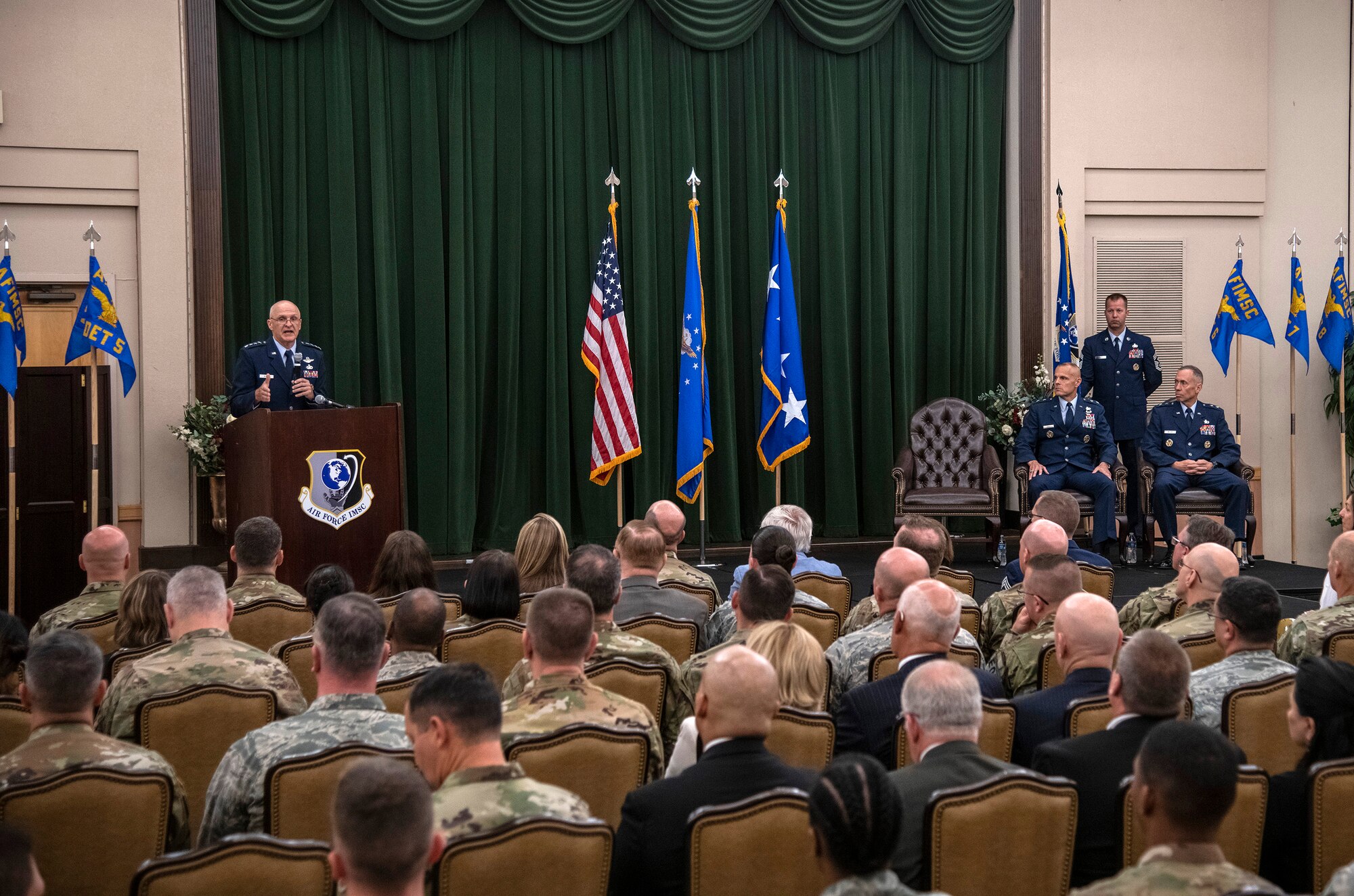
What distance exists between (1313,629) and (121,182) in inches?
305

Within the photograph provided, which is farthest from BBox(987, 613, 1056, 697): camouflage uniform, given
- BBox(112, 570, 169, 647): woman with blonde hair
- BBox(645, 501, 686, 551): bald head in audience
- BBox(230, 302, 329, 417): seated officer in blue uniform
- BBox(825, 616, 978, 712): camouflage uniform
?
BBox(230, 302, 329, 417): seated officer in blue uniform

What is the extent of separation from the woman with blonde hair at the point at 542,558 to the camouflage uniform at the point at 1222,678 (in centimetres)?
236

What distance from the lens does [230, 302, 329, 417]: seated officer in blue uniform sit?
751 centimetres

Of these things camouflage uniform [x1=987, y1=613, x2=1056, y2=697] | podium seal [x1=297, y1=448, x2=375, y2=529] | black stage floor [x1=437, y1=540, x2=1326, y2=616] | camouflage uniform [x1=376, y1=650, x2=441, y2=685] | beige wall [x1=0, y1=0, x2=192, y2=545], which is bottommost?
black stage floor [x1=437, y1=540, x2=1326, y2=616]

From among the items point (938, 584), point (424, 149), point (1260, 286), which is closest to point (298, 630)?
point (938, 584)

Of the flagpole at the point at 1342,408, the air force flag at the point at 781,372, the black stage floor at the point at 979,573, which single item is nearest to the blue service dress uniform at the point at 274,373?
the black stage floor at the point at 979,573

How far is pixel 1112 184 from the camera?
1070cm

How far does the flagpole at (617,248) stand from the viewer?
30.5 feet

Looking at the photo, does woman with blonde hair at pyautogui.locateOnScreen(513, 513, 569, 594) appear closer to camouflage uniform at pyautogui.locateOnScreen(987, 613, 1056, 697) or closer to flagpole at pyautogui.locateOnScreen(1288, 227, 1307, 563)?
camouflage uniform at pyautogui.locateOnScreen(987, 613, 1056, 697)

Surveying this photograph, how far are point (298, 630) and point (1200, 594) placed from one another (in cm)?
310

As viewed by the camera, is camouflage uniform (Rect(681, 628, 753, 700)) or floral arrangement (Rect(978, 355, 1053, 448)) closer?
Answer: camouflage uniform (Rect(681, 628, 753, 700))

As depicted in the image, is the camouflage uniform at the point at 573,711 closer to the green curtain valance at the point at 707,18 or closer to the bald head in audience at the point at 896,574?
the bald head in audience at the point at 896,574

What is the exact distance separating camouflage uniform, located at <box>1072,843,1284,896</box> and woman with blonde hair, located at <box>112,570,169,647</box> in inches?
124

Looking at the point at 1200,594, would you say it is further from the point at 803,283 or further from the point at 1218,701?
the point at 803,283
